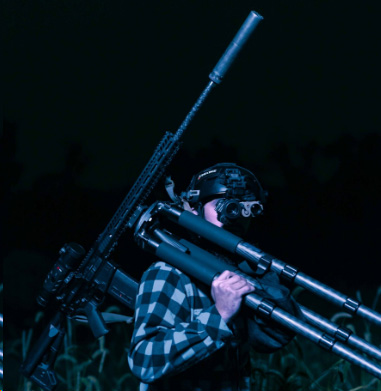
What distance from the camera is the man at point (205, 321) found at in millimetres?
2002

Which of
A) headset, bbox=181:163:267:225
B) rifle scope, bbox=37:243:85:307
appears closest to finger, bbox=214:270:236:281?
headset, bbox=181:163:267:225

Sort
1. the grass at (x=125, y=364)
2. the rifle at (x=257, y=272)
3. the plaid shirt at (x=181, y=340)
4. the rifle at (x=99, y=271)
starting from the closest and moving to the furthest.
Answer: the rifle at (x=257, y=272) < the plaid shirt at (x=181, y=340) < the rifle at (x=99, y=271) < the grass at (x=125, y=364)

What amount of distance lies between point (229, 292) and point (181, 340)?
0.26 metres

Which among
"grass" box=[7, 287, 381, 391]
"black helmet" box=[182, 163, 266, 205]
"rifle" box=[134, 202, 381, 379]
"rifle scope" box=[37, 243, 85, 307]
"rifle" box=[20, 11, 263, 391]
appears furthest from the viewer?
"grass" box=[7, 287, 381, 391]

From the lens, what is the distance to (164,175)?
9.12 feet

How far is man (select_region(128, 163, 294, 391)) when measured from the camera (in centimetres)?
200

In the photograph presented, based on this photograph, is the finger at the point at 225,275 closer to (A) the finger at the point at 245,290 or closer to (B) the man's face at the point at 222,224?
(A) the finger at the point at 245,290

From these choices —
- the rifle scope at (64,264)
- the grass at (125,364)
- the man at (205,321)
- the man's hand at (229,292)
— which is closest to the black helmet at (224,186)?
the man at (205,321)

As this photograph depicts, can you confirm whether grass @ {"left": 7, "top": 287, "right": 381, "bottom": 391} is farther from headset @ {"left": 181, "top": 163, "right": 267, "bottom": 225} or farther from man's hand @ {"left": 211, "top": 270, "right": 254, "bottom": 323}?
man's hand @ {"left": 211, "top": 270, "right": 254, "bottom": 323}

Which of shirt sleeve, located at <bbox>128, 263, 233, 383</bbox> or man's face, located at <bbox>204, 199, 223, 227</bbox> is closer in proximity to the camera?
shirt sleeve, located at <bbox>128, 263, 233, 383</bbox>

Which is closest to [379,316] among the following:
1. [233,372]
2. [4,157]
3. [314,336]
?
[314,336]

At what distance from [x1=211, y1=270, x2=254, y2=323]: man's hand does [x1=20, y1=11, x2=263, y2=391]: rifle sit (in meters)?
0.79

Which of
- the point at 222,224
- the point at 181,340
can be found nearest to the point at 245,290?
the point at 181,340

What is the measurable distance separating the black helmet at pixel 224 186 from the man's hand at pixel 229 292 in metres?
0.58
